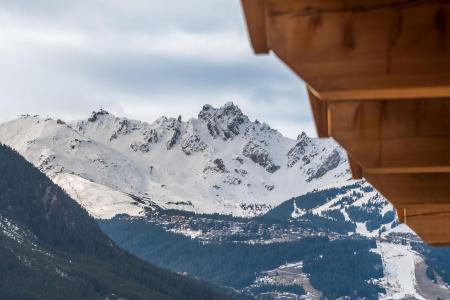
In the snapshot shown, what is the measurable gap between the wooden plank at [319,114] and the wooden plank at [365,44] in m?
0.59

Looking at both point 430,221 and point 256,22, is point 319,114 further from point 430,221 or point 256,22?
point 430,221

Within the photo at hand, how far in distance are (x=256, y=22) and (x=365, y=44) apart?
521 millimetres

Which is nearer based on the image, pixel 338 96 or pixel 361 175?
pixel 338 96

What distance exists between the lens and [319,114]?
18.6 feet

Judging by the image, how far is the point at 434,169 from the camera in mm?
6359

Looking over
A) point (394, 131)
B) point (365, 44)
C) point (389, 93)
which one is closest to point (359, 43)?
point (365, 44)

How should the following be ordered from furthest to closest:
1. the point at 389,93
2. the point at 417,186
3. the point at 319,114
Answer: the point at 417,186
the point at 319,114
the point at 389,93

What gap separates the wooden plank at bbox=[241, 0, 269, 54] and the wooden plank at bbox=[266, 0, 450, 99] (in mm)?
62

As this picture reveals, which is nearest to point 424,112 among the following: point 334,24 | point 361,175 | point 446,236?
point 334,24

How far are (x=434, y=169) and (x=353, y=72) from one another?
1738mm

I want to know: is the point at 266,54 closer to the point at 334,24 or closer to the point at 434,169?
the point at 334,24

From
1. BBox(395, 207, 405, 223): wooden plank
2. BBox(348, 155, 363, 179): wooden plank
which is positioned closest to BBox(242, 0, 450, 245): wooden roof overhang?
BBox(348, 155, 363, 179): wooden plank

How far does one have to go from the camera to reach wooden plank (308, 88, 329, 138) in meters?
5.52

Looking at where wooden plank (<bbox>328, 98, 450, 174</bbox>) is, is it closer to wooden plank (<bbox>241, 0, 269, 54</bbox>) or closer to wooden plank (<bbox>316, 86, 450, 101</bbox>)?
wooden plank (<bbox>316, 86, 450, 101</bbox>)
